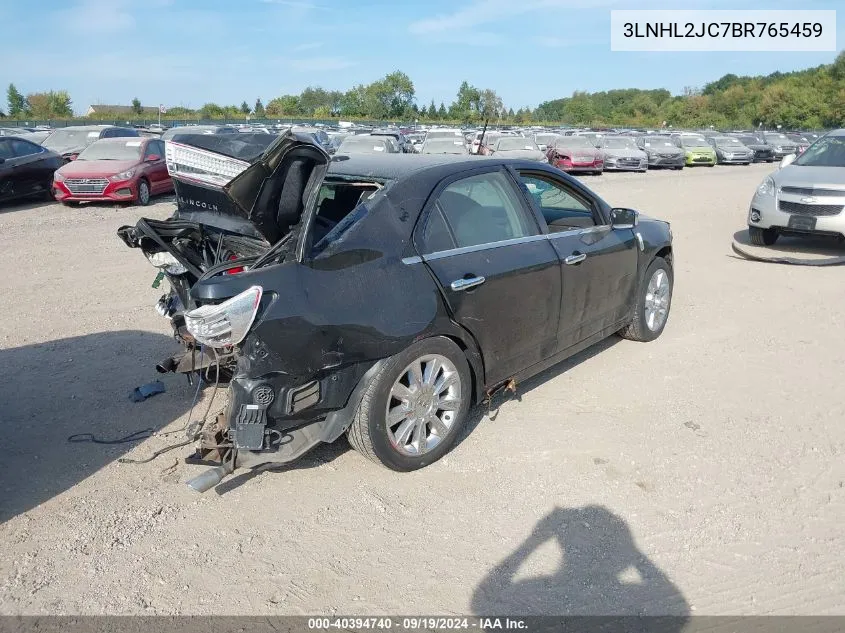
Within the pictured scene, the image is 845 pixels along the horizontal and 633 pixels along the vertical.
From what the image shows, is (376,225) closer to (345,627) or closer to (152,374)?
(345,627)

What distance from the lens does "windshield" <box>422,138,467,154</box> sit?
21266mm

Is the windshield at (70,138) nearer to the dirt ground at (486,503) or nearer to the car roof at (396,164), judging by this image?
the dirt ground at (486,503)

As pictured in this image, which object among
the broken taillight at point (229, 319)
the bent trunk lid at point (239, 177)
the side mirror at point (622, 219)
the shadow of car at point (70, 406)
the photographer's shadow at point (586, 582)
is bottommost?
the photographer's shadow at point (586, 582)

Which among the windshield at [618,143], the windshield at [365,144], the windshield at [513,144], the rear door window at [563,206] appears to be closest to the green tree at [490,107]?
the rear door window at [563,206]

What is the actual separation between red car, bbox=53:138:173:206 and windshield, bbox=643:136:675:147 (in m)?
21.8

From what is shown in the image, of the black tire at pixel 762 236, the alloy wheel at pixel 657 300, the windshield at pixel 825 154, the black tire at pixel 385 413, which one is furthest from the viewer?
the black tire at pixel 762 236

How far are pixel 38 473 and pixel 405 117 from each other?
283ft

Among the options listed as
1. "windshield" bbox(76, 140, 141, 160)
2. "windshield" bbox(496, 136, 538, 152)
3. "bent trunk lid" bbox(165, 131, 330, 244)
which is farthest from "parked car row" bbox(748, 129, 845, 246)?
"windshield" bbox(496, 136, 538, 152)

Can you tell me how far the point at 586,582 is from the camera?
312 cm

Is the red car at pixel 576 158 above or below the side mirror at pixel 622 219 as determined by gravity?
above

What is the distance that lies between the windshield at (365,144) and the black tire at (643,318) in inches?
574

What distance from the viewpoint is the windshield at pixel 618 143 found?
29381 mm

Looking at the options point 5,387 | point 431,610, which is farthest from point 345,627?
point 5,387

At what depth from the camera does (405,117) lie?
8669 centimetres
